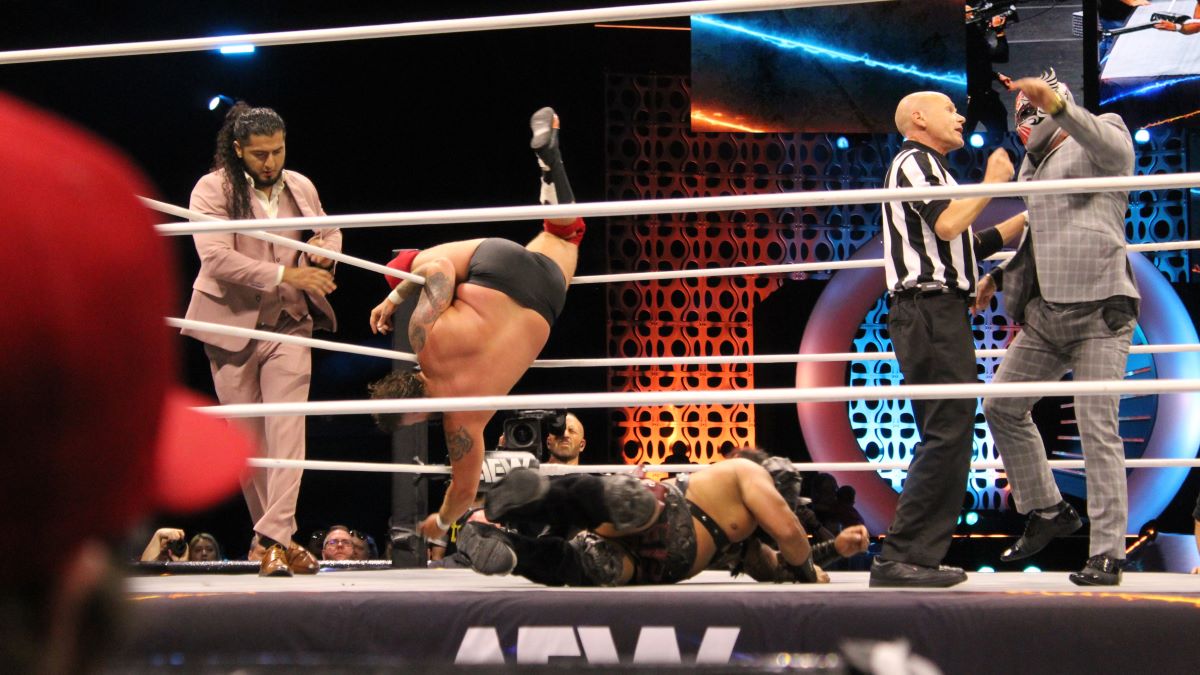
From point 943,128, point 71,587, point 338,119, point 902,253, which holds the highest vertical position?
point 338,119

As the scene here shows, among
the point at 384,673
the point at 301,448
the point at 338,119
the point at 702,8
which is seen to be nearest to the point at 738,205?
the point at 702,8

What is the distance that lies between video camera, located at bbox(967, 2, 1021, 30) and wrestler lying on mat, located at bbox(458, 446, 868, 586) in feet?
16.3

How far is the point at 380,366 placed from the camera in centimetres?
674

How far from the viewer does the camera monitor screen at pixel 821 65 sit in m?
6.70

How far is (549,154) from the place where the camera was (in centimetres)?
295

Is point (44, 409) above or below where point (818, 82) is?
below

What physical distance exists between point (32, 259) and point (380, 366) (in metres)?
6.57

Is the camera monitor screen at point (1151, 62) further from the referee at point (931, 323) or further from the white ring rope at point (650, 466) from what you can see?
the referee at point (931, 323)

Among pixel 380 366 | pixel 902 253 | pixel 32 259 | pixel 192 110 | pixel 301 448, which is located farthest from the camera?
pixel 380 366

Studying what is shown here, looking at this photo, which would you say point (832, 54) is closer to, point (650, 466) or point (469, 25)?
point (650, 466)

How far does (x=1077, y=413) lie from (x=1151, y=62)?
4636 mm

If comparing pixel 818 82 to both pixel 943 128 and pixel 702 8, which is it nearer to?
pixel 943 128

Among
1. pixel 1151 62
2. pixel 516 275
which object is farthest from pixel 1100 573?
pixel 1151 62

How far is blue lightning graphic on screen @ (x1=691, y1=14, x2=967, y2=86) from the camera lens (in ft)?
21.9
